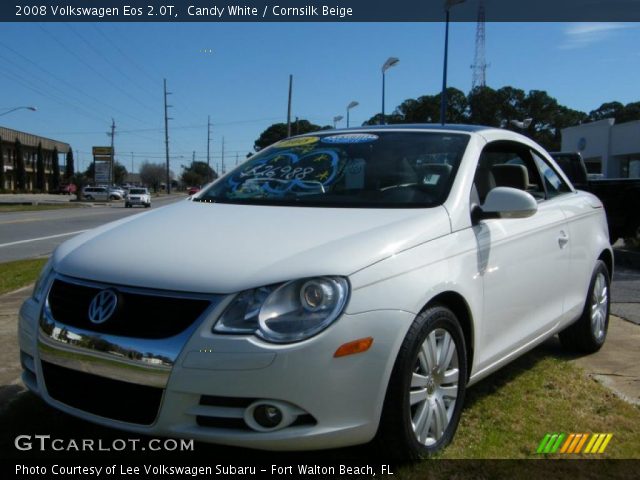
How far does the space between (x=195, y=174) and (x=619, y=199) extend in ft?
450

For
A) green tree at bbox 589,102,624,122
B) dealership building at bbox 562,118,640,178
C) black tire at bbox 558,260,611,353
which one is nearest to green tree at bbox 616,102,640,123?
green tree at bbox 589,102,624,122

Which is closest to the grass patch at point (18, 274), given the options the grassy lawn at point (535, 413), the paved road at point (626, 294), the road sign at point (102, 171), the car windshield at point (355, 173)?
the car windshield at point (355, 173)

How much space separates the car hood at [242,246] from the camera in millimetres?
2574

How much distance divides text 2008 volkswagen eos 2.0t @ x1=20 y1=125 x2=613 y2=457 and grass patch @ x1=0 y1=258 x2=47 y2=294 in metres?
5.06

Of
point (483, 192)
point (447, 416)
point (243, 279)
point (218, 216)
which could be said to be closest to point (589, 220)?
point (483, 192)

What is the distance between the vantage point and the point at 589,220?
4.79 m

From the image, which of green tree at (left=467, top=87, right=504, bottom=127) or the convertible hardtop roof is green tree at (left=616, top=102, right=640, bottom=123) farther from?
the convertible hardtop roof

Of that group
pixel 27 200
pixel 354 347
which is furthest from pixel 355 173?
pixel 27 200

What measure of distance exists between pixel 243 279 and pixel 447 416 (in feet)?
4.16

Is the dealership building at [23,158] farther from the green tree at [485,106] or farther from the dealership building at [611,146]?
the dealership building at [611,146]

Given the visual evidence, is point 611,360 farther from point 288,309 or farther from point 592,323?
point 288,309

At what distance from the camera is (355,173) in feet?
12.3

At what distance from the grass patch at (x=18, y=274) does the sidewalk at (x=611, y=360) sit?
6.11 feet

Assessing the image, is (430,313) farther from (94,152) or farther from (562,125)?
(94,152)
